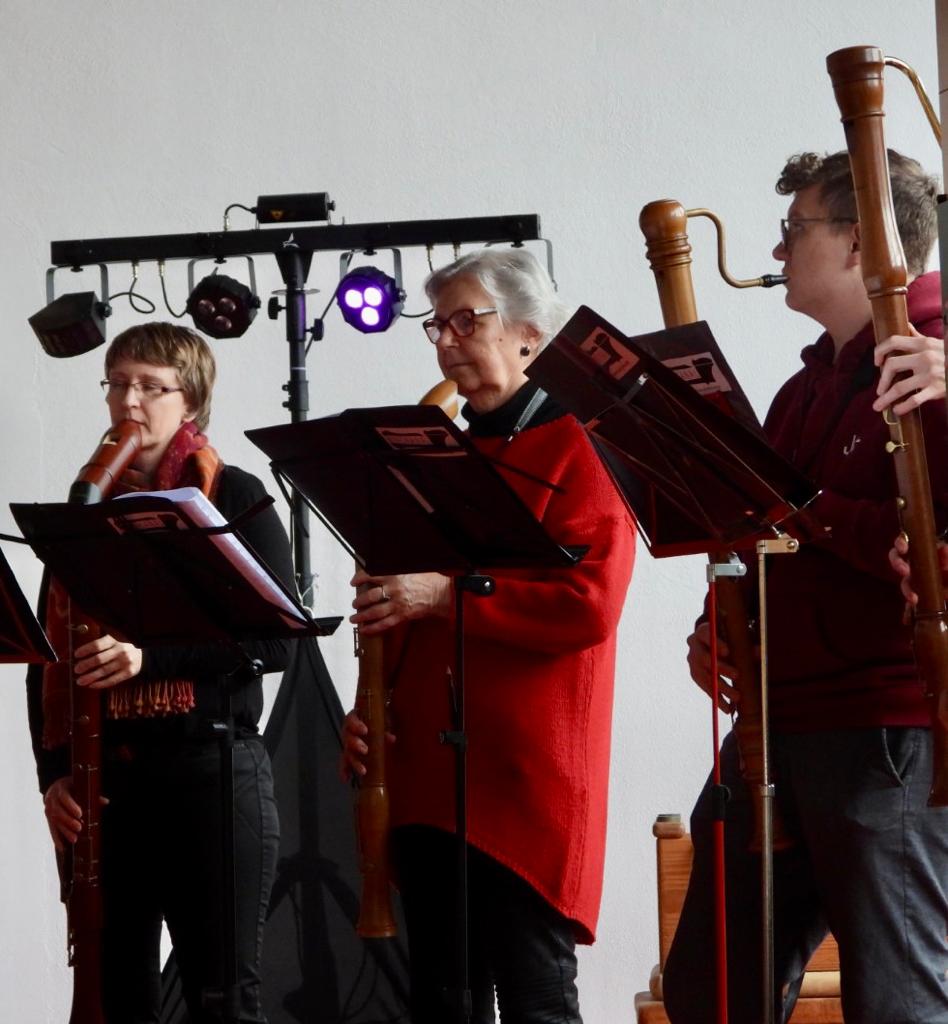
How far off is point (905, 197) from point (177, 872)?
1.59 metres

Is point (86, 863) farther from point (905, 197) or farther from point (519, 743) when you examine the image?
point (905, 197)

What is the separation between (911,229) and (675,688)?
2141mm

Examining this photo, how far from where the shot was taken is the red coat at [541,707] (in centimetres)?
228

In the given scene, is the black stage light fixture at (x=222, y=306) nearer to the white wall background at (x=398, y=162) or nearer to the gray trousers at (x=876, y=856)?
the white wall background at (x=398, y=162)

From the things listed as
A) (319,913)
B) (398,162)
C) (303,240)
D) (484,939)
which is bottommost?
(319,913)

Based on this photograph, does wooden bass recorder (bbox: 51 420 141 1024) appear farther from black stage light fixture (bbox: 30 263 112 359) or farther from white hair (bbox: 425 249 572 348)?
black stage light fixture (bbox: 30 263 112 359)

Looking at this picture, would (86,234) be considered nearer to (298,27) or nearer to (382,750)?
(298,27)

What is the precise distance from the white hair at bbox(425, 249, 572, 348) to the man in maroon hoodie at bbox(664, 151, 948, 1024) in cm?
47

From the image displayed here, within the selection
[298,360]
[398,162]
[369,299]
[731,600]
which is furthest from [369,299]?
[731,600]

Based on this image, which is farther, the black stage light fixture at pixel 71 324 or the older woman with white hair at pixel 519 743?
the black stage light fixture at pixel 71 324

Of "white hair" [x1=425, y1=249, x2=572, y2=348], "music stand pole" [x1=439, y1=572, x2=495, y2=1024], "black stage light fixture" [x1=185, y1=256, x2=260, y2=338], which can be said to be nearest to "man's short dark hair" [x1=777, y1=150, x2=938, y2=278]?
"white hair" [x1=425, y1=249, x2=572, y2=348]

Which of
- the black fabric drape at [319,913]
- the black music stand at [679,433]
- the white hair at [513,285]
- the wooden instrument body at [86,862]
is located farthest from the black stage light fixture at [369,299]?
the black music stand at [679,433]

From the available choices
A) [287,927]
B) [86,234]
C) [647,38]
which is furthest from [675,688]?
[86,234]

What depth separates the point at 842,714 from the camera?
80.8 inches
